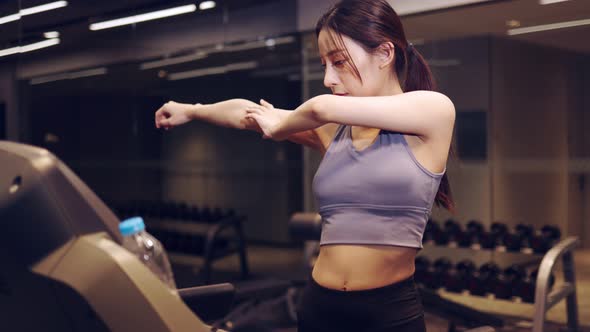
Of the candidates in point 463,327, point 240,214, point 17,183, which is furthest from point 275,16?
point 17,183

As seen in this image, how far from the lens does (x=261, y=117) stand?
1247 mm

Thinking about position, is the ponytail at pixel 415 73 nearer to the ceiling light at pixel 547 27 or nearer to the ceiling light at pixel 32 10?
the ceiling light at pixel 547 27

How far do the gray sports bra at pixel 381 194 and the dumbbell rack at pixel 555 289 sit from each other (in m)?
2.14

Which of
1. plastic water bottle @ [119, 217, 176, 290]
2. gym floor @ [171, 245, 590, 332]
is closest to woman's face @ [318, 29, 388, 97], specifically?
plastic water bottle @ [119, 217, 176, 290]

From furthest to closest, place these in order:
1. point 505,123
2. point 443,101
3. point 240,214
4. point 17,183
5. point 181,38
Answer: point 240,214
point 181,38
point 505,123
point 443,101
point 17,183

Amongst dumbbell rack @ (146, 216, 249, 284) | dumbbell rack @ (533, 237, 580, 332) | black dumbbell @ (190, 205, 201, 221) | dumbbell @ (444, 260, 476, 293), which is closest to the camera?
dumbbell rack @ (533, 237, 580, 332)

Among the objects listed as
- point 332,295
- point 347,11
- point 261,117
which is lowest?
point 332,295

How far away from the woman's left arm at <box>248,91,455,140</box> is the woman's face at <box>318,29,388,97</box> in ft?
0.30

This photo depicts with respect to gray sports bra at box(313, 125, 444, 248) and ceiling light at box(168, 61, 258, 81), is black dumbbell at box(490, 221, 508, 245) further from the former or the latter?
gray sports bra at box(313, 125, 444, 248)

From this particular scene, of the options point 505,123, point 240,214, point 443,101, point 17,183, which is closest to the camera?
point 17,183

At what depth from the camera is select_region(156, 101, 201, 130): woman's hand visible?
1.32 m

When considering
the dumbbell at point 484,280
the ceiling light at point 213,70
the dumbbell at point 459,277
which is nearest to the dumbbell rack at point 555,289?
the dumbbell at point 484,280

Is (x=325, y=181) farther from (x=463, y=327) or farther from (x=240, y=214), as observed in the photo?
(x=240, y=214)

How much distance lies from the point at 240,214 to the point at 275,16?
5.59 feet
